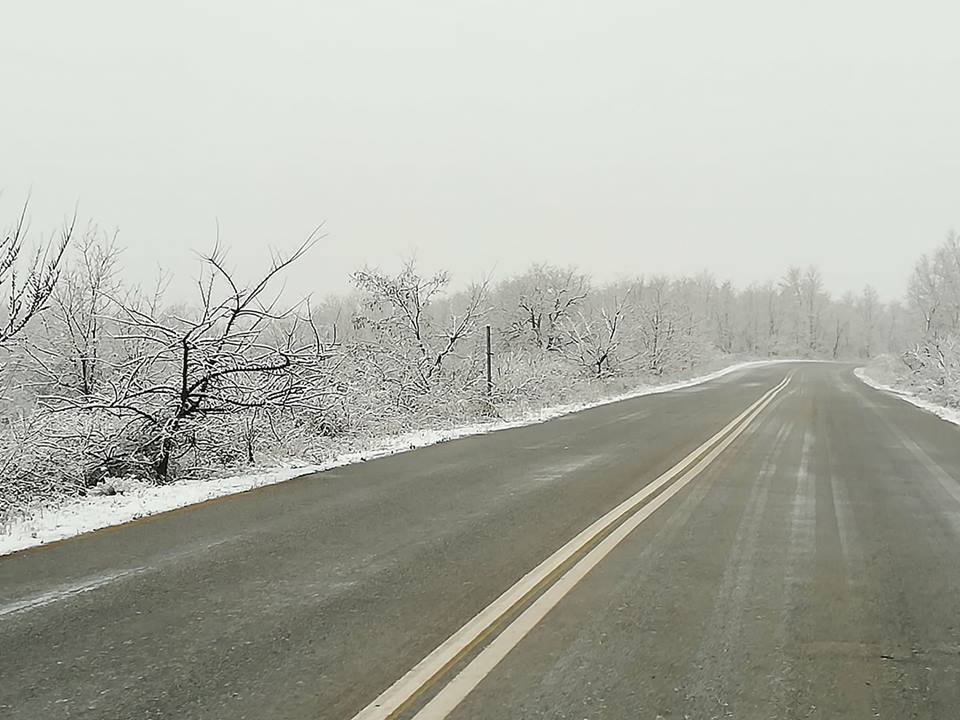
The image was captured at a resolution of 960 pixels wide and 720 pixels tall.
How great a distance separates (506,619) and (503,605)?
274 mm

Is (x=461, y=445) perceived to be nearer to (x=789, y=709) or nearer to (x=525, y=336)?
(x=789, y=709)

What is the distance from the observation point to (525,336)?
54.9 metres

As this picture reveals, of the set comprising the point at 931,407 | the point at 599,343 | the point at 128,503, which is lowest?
the point at 931,407

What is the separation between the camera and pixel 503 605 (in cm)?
515

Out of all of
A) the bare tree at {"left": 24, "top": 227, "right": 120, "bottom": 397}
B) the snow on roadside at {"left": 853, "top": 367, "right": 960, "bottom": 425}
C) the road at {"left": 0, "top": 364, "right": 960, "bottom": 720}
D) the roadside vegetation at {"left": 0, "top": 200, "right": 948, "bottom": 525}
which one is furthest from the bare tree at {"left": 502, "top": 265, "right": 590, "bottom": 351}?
the road at {"left": 0, "top": 364, "right": 960, "bottom": 720}

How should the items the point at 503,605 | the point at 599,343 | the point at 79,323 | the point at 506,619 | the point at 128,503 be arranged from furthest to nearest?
1. the point at 599,343
2. the point at 79,323
3. the point at 128,503
4. the point at 503,605
5. the point at 506,619

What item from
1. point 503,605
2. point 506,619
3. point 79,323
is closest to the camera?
point 506,619

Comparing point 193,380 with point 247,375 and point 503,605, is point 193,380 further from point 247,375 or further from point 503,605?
point 503,605

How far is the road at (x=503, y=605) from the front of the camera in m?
3.80

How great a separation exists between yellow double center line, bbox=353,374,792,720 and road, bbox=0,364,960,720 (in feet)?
0.07

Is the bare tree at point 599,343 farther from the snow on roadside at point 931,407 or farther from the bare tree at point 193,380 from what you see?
the bare tree at point 193,380

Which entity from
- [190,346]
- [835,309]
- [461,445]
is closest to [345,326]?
[461,445]

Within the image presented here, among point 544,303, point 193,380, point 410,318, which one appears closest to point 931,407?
point 410,318

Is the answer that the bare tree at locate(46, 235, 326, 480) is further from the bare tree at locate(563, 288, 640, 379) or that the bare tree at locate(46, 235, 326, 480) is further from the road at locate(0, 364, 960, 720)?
the bare tree at locate(563, 288, 640, 379)
